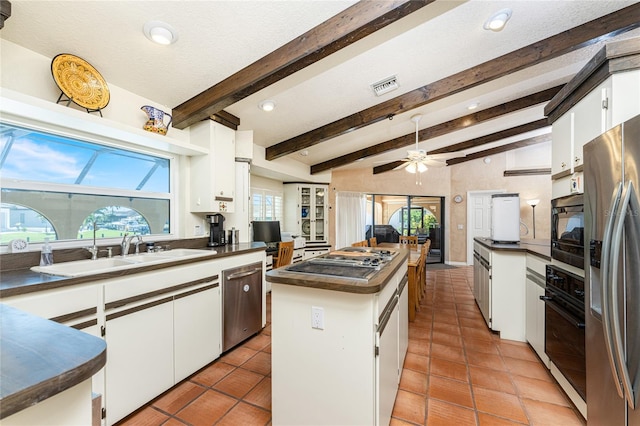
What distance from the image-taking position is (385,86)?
9.39ft

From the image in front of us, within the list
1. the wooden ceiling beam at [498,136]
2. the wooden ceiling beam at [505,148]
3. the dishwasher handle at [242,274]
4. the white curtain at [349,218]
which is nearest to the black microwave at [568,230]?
the dishwasher handle at [242,274]

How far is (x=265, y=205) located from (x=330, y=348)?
4.16m

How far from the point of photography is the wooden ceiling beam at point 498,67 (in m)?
2.24

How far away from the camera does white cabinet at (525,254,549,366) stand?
2.33 meters

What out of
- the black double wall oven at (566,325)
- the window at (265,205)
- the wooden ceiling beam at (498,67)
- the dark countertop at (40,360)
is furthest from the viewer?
the window at (265,205)

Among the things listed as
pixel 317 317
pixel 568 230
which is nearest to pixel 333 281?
pixel 317 317

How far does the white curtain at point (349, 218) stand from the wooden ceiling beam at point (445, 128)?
1.15 m

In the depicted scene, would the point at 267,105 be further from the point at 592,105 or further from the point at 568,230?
the point at 568,230

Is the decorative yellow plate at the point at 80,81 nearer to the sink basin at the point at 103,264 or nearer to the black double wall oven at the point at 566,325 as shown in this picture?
the sink basin at the point at 103,264

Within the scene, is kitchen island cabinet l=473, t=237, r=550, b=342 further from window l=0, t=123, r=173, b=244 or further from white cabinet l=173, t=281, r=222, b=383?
window l=0, t=123, r=173, b=244

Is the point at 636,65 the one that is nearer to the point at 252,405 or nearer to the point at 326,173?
the point at 252,405

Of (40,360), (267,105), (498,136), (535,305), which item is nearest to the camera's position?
(40,360)

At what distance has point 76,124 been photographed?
1.95 meters

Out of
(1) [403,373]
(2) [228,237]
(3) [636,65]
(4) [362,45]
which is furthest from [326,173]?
(3) [636,65]
